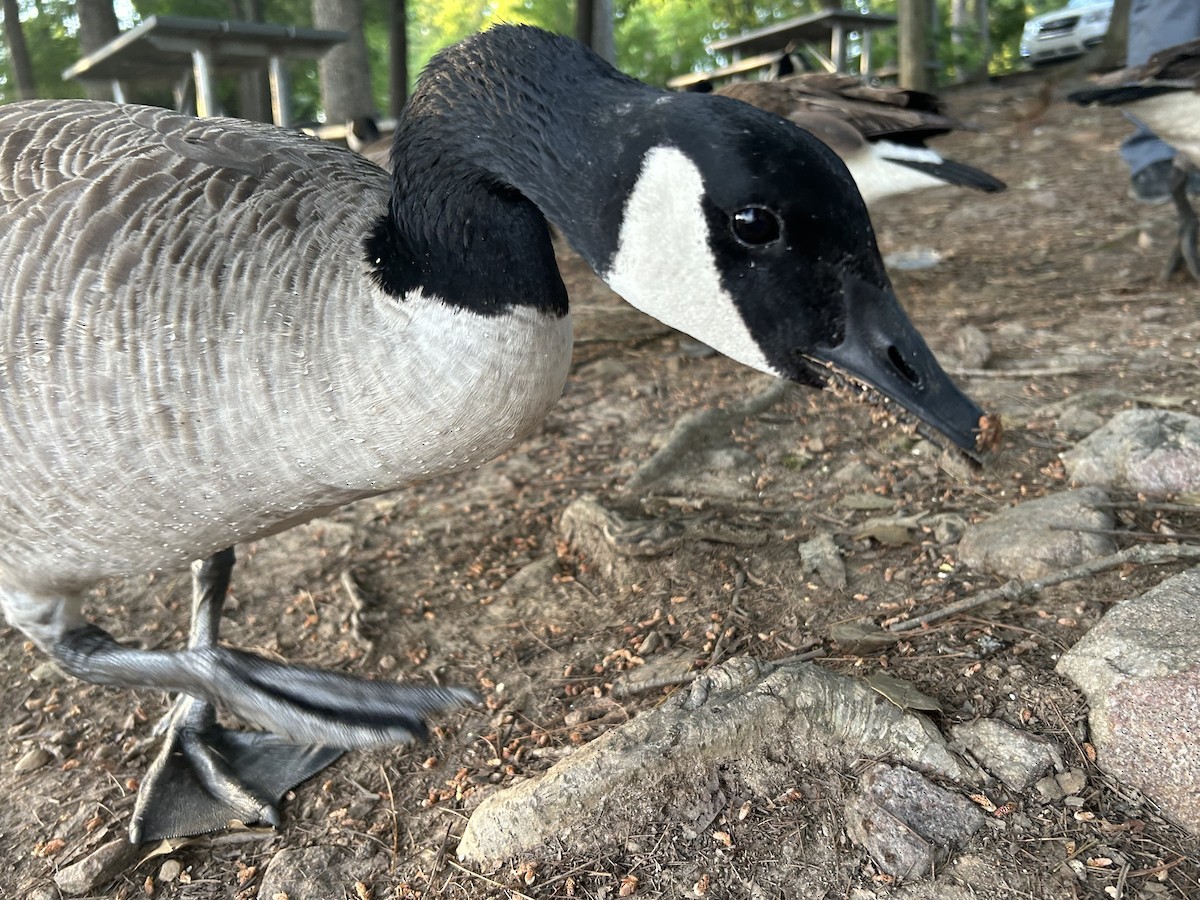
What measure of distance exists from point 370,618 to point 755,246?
2011 mm

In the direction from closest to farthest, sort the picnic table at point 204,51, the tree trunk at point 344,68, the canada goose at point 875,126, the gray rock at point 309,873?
1. the gray rock at point 309,873
2. the canada goose at point 875,126
3. the picnic table at point 204,51
4. the tree trunk at point 344,68

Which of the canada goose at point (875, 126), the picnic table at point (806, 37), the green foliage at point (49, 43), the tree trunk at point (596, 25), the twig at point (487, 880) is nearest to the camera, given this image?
the twig at point (487, 880)

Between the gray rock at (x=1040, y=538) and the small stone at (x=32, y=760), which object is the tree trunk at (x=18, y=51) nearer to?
the small stone at (x=32, y=760)

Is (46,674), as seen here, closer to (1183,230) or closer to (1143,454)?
(1143,454)

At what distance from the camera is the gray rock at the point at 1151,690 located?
171 cm

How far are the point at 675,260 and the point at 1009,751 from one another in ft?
4.27

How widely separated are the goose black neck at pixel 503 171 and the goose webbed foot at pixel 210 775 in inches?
55.5

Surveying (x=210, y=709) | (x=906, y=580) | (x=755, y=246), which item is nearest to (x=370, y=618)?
(x=210, y=709)

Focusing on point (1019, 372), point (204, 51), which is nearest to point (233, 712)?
point (1019, 372)

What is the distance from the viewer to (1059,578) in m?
2.36

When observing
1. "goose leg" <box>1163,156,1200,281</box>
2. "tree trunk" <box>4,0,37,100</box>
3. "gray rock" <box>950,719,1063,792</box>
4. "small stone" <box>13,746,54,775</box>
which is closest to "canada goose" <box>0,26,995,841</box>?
"small stone" <box>13,746,54,775</box>

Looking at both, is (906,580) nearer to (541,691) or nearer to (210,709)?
(541,691)

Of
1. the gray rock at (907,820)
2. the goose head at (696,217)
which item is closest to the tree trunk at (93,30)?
the goose head at (696,217)

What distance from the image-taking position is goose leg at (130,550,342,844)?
223cm
